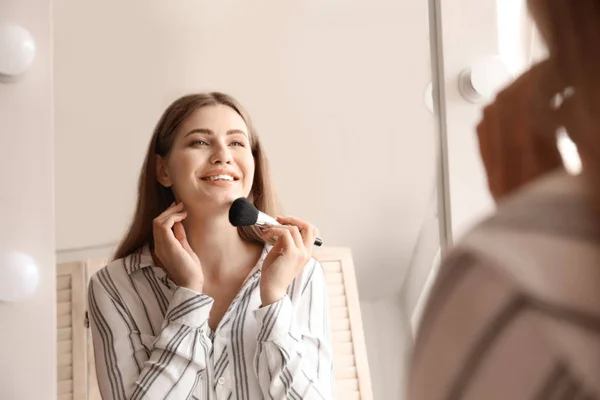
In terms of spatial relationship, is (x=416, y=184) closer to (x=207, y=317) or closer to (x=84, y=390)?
(x=207, y=317)

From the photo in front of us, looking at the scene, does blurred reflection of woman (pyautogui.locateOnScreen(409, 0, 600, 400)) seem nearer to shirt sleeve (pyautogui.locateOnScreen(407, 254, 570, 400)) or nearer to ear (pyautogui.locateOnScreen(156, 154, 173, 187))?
Answer: shirt sleeve (pyautogui.locateOnScreen(407, 254, 570, 400))

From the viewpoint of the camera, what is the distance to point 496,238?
8.1 inches

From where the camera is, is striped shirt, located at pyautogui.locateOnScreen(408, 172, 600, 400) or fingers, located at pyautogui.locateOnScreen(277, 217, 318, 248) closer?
striped shirt, located at pyautogui.locateOnScreen(408, 172, 600, 400)

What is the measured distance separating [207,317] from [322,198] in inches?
6.4

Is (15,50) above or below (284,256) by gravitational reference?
above

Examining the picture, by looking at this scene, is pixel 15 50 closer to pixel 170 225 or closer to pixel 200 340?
pixel 170 225

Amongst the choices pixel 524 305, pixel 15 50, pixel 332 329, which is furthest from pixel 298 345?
pixel 524 305

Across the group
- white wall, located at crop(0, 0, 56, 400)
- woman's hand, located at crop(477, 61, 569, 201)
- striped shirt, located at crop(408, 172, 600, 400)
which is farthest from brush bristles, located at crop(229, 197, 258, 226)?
striped shirt, located at crop(408, 172, 600, 400)

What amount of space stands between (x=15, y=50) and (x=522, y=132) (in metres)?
0.62

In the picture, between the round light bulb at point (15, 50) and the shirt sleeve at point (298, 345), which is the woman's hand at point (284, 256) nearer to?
the shirt sleeve at point (298, 345)

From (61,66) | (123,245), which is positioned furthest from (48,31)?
(123,245)

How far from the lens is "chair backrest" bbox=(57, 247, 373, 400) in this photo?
0.74m

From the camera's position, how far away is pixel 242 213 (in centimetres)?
71

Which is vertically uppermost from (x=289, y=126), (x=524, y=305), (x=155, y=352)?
(x=289, y=126)
